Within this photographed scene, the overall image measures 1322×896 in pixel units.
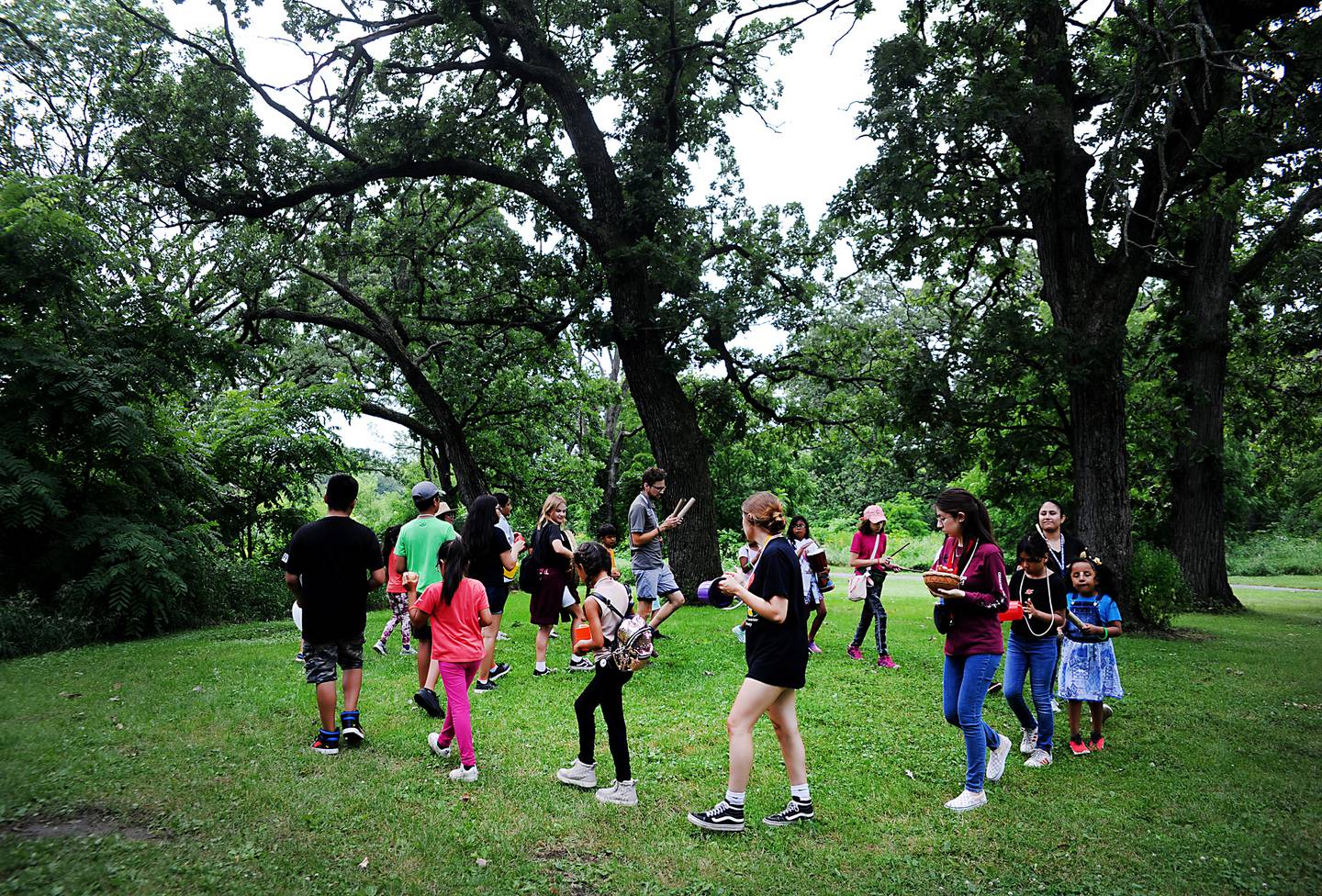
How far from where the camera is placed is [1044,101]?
481 inches

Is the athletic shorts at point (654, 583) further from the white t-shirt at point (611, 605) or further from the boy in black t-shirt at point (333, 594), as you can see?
the white t-shirt at point (611, 605)

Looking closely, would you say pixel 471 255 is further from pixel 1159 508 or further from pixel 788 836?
pixel 1159 508

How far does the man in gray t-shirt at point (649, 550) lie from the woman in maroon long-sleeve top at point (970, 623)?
4.21 m

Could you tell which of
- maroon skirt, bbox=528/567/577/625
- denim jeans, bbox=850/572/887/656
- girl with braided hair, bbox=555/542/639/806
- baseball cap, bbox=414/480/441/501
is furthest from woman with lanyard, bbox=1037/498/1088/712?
baseball cap, bbox=414/480/441/501

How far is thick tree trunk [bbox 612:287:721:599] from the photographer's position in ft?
46.9

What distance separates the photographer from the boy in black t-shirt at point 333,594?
6016 mm

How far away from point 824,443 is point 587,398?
8.30 m

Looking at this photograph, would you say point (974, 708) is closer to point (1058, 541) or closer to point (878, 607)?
point (1058, 541)

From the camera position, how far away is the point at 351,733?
604 centimetres

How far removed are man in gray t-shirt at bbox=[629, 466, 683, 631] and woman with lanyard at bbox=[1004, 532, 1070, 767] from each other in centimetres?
405

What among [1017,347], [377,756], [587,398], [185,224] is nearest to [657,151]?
[1017,347]

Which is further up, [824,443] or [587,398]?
[587,398]

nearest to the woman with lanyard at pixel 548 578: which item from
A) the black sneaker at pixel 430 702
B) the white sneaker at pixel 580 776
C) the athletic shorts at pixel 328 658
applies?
the black sneaker at pixel 430 702

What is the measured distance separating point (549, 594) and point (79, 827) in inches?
199
